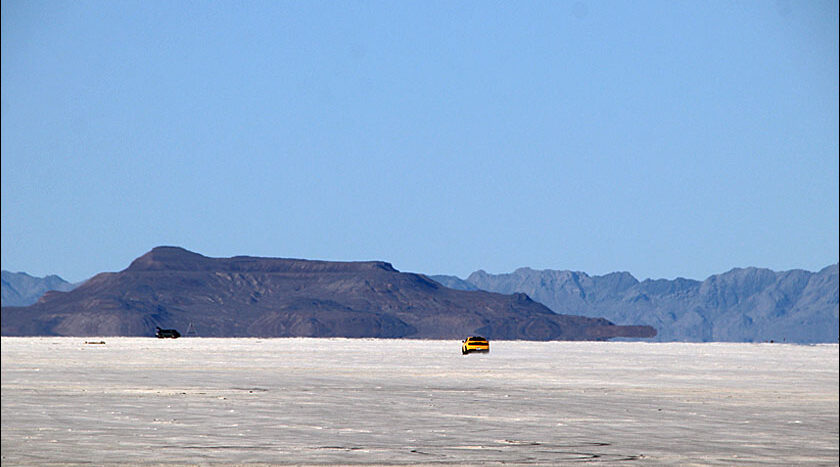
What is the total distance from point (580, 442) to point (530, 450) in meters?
2.14

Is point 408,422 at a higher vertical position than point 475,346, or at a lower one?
lower

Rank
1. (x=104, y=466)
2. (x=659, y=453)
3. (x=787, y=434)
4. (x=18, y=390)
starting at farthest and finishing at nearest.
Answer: (x=18, y=390), (x=787, y=434), (x=659, y=453), (x=104, y=466)

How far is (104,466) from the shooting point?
22.3 meters

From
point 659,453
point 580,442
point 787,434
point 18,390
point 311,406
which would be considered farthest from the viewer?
point 18,390

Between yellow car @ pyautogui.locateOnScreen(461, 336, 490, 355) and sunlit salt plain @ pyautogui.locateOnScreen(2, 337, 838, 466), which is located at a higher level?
yellow car @ pyautogui.locateOnScreen(461, 336, 490, 355)

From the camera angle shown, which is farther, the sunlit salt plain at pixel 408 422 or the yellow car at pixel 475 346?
the yellow car at pixel 475 346

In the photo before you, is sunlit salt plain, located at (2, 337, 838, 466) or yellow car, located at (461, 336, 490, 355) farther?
yellow car, located at (461, 336, 490, 355)

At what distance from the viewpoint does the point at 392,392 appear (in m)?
46.1

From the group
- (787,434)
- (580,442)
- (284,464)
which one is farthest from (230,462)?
(787,434)

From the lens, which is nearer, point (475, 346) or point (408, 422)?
point (408, 422)

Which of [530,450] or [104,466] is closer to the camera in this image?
[104,466]

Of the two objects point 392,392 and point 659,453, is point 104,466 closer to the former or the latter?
point 659,453

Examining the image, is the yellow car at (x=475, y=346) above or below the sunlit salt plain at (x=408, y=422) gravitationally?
above

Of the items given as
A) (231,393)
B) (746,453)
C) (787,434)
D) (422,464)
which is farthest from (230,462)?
(231,393)
